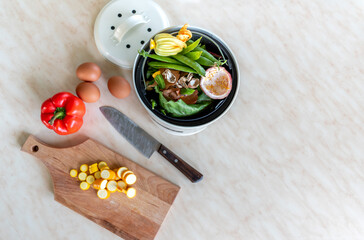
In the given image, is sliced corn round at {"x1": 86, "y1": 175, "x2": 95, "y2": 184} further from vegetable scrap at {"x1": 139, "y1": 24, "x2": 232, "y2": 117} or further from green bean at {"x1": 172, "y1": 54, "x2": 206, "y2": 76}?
green bean at {"x1": 172, "y1": 54, "x2": 206, "y2": 76}

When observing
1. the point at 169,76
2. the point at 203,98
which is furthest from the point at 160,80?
the point at 203,98

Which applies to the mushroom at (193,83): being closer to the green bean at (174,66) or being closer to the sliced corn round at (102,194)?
the green bean at (174,66)

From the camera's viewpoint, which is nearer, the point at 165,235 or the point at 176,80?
the point at 176,80

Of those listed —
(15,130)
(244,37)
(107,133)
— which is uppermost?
(244,37)

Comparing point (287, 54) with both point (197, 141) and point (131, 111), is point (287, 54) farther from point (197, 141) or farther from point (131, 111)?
point (131, 111)

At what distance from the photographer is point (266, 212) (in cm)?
102

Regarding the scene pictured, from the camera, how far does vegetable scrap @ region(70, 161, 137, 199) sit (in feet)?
3.13

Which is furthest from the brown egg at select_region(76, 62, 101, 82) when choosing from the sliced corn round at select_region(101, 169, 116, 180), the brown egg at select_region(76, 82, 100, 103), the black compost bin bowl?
the sliced corn round at select_region(101, 169, 116, 180)

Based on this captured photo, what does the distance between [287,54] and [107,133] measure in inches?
26.3

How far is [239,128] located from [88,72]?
20.5 inches

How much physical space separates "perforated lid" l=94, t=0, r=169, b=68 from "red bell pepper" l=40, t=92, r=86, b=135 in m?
0.19

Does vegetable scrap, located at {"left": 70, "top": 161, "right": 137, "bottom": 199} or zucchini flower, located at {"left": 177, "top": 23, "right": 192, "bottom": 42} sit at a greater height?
zucchini flower, located at {"left": 177, "top": 23, "right": 192, "bottom": 42}

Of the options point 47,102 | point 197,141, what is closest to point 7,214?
point 47,102

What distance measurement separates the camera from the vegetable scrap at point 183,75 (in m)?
0.81
